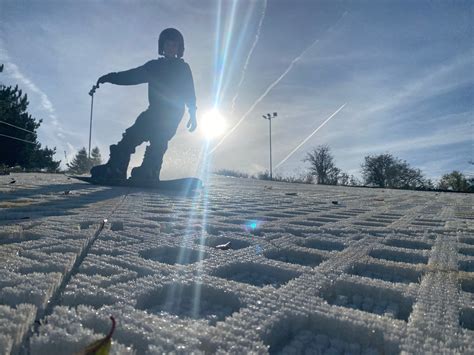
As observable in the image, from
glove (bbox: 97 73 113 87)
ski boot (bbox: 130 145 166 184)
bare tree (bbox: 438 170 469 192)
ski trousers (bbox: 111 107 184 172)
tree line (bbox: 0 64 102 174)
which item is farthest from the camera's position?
bare tree (bbox: 438 170 469 192)

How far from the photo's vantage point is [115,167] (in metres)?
7.25

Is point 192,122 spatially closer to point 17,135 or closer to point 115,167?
point 115,167

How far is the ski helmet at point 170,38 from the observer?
677 cm

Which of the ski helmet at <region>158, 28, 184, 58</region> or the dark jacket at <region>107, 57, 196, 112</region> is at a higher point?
the ski helmet at <region>158, 28, 184, 58</region>

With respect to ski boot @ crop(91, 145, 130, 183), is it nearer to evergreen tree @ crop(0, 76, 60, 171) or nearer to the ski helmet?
the ski helmet

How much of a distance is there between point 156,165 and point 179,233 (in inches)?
222

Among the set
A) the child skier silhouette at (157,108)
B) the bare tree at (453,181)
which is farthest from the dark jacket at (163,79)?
the bare tree at (453,181)

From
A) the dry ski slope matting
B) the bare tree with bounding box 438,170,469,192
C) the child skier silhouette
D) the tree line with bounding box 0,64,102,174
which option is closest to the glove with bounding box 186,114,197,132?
the child skier silhouette

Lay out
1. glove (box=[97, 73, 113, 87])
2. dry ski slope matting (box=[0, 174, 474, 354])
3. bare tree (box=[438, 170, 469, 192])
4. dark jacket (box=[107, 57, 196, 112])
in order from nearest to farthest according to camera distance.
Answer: dry ski slope matting (box=[0, 174, 474, 354]), glove (box=[97, 73, 113, 87]), dark jacket (box=[107, 57, 196, 112]), bare tree (box=[438, 170, 469, 192])

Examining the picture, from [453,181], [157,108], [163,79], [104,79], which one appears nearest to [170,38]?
[163,79]

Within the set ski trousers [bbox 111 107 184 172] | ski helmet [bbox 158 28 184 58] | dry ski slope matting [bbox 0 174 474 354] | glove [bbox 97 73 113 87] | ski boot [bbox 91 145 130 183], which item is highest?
ski helmet [bbox 158 28 184 58]

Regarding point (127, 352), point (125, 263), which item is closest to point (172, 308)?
point (127, 352)

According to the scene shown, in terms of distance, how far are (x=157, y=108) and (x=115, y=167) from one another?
164cm

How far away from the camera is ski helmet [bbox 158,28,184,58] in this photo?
677 cm
